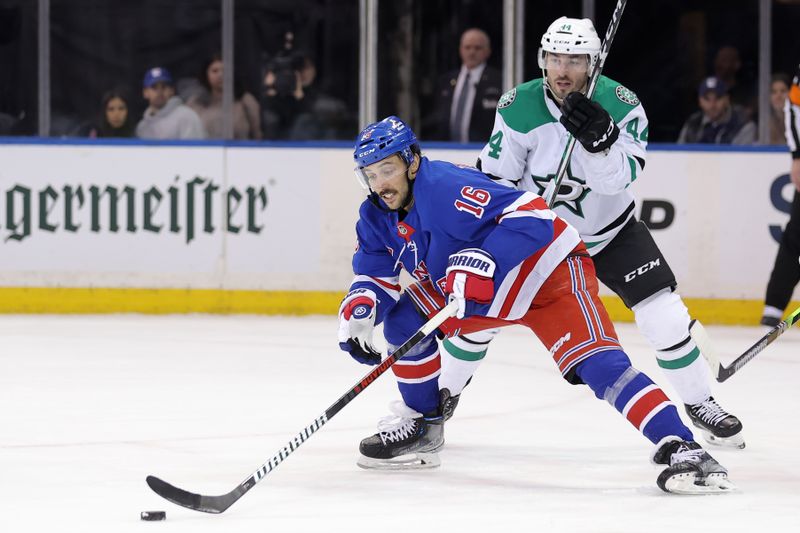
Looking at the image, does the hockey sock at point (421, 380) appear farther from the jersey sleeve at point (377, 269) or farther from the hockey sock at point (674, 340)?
the hockey sock at point (674, 340)

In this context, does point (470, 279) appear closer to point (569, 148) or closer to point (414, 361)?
point (414, 361)

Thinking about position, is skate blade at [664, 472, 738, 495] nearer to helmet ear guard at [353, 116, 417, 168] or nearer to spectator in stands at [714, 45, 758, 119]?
helmet ear guard at [353, 116, 417, 168]

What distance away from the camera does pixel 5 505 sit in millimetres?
3254

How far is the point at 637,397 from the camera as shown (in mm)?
3385

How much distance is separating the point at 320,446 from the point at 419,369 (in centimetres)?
42

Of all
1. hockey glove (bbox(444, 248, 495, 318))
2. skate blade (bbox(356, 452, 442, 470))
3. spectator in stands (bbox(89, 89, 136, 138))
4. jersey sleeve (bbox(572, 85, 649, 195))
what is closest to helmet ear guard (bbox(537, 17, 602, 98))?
jersey sleeve (bbox(572, 85, 649, 195))

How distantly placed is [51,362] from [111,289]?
5.40ft

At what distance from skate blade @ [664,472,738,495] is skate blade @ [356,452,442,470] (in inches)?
24.6

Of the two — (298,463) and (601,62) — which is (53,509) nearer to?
(298,463)

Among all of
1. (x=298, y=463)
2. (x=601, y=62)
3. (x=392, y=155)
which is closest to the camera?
(x=392, y=155)

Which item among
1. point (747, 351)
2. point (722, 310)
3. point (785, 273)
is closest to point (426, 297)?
point (747, 351)

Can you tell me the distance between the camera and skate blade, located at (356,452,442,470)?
3.76m

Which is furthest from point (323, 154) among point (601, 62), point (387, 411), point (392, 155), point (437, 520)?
point (437, 520)

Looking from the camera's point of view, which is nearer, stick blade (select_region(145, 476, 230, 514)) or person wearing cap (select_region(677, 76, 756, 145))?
stick blade (select_region(145, 476, 230, 514))
